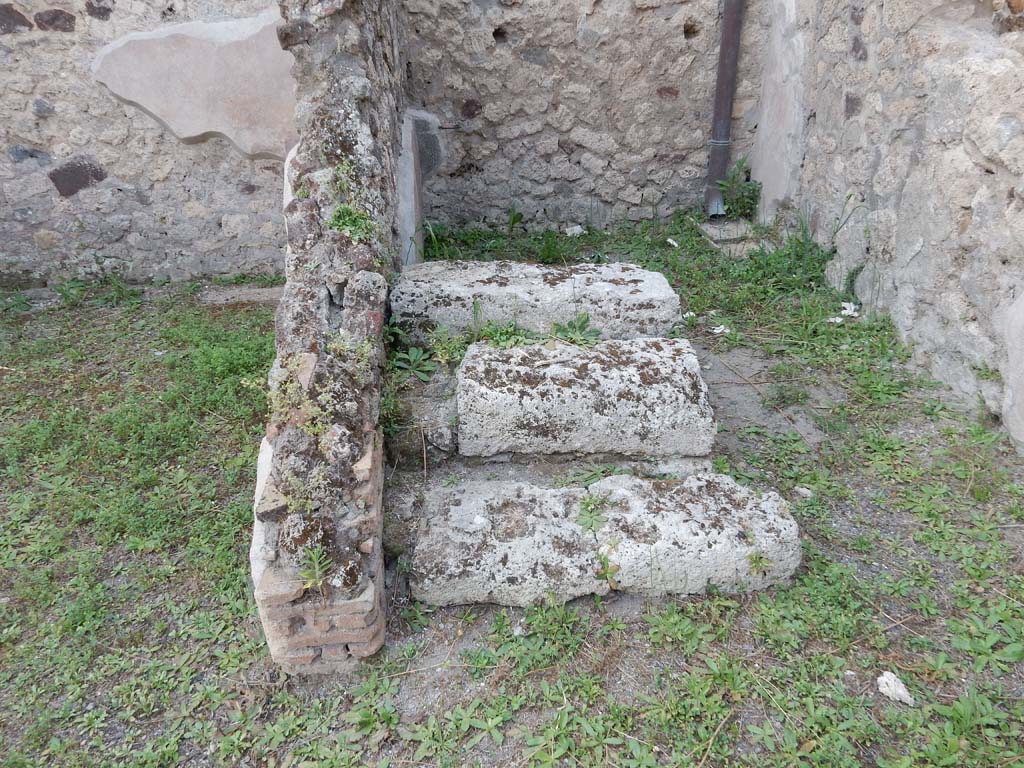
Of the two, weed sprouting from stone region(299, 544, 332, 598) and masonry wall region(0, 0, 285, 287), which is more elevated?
masonry wall region(0, 0, 285, 287)

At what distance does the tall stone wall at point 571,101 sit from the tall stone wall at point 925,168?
668 mm

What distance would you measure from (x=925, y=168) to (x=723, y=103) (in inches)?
74.3

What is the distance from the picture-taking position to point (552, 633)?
2.02m

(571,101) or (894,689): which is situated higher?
(571,101)

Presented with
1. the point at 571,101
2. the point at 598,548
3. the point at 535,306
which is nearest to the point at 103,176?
the point at 571,101

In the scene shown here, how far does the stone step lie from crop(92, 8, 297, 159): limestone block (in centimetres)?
313

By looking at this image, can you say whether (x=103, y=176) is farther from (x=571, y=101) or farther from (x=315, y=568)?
(x=315, y=568)

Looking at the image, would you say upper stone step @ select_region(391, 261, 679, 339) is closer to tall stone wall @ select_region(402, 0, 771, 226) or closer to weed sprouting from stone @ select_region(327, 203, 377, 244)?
weed sprouting from stone @ select_region(327, 203, 377, 244)

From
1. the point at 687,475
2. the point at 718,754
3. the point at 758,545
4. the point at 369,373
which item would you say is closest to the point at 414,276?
the point at 369,373

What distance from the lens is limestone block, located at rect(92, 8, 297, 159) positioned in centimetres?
400

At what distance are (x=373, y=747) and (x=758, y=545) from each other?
50.1 inches

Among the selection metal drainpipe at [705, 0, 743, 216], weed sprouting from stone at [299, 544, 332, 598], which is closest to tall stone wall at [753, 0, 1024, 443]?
metal drainpipe at [705, 0, 743, 216]

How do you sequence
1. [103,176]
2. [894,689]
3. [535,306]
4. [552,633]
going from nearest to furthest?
1. [894,689]
2. [552,633]
3. [535,306]
4. [103,176]

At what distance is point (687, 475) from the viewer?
2451 millimetres
